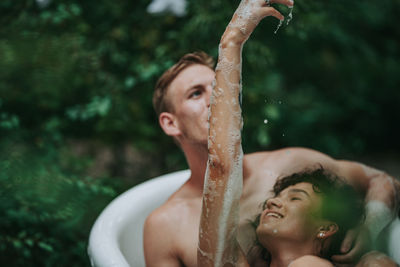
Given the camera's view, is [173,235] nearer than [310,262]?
No

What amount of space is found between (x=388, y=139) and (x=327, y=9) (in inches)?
65.7

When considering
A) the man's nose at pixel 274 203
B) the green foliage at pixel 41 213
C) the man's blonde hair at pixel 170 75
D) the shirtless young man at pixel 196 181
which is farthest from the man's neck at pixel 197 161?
the green foliage at pixel 41 213

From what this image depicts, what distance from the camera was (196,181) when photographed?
117 cm

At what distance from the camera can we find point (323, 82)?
321 cm

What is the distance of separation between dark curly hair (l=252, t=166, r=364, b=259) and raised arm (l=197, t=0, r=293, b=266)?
0.71 ft

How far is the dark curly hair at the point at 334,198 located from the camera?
36.4 inches

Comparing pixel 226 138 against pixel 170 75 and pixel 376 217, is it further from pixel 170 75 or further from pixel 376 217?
pixel 376 217

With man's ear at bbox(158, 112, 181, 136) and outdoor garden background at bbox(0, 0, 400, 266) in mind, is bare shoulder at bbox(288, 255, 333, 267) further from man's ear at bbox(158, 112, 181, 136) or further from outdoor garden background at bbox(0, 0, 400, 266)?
outdoor garden background at bbox(0, 0, 400, 266)

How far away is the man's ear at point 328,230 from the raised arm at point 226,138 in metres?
0.21

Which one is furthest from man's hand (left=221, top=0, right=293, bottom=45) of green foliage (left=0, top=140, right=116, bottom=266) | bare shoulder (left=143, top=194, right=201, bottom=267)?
green foliage (left=0, top=140, right=116, bottom=266)

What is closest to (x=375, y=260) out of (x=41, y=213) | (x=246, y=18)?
(x=246, y=18)

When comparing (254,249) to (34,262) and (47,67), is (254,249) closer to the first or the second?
(34,262)

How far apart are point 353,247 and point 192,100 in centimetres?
54

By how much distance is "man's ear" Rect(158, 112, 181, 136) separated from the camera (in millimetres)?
1101
